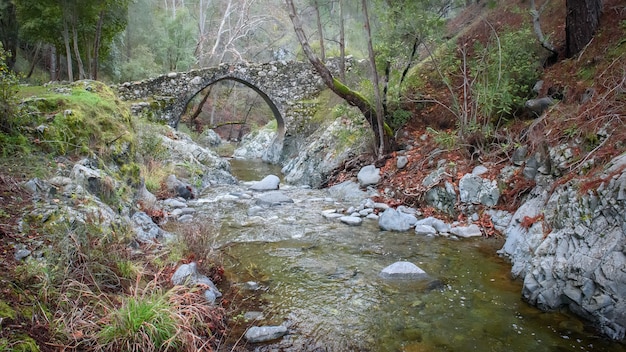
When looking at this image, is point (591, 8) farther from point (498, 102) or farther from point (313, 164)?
point (313, 164)

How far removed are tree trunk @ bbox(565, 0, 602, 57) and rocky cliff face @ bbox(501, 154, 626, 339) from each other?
163 inches

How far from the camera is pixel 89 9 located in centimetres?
1083

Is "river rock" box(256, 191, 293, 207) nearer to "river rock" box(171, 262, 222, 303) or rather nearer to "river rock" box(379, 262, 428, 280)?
"river rock" box(379, 262, 428, 280)

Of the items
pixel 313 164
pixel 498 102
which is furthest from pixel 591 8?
pixel 313 164

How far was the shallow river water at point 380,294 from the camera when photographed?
117 inches

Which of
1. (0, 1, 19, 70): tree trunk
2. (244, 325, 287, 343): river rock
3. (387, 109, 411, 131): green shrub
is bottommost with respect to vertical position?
(244, 325, 287, 343): river rock

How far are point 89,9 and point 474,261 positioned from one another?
11.5m

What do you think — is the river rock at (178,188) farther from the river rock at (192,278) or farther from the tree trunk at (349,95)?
the river rock at (192,278)

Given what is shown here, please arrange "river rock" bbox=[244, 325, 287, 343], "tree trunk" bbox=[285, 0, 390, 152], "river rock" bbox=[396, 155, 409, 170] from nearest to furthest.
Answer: "river rock" bbox=[244, 325, 287, 343] → "tree trunk" bbox=[285, 0, 390, 152] → "river rock" bbox=[396, 155, 409, 170]

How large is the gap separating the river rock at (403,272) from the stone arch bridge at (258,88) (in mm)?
11078

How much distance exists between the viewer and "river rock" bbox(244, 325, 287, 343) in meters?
2.94

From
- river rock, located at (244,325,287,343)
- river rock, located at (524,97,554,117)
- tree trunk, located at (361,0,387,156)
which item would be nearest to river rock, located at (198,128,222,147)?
tree trunk, located at (361,0,387,156)

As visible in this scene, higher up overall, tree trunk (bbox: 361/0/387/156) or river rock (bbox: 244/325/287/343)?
tree trunk (bbox: 361/0/387/156)

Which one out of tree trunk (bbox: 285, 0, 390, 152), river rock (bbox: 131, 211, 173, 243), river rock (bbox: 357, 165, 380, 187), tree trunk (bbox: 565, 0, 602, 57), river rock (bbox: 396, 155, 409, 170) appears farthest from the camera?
river rock (bbox: 357, 165, 380, 187)
